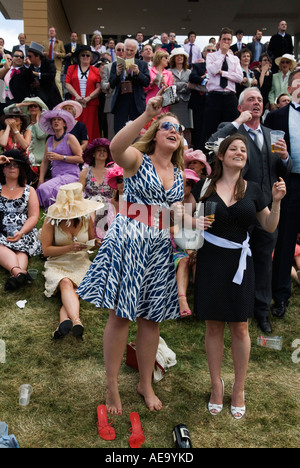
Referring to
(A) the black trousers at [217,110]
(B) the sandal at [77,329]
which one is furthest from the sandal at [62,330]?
(A) the black trousers at [217,110]

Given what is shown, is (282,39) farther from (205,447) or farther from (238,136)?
(205,447)

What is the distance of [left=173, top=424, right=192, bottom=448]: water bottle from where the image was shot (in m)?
2.87

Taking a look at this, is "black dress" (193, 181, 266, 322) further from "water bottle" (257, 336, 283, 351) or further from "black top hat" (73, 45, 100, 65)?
"black top hat" (73, 45, 100, 65)

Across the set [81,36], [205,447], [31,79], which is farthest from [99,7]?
[205,447]

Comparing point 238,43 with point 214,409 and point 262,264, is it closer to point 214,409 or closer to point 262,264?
point 262,264

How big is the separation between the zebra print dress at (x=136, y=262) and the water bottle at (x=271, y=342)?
153cm

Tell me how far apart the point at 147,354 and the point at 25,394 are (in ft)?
2.96

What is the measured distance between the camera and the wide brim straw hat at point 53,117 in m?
6.86

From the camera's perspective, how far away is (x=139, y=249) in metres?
3.00

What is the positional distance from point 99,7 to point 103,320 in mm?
18497

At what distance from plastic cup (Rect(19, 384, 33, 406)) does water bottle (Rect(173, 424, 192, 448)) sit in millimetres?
1052

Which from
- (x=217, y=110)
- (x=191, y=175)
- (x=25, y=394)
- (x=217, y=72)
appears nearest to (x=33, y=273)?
(x=25, y=394)

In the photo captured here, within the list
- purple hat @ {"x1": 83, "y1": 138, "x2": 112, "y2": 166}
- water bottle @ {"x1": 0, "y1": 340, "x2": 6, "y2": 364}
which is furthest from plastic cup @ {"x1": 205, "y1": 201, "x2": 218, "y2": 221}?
purple hat @ {"x1": 83, "y1": 138, "x2": 112, "y2": 166}

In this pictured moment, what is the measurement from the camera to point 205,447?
294 cm
